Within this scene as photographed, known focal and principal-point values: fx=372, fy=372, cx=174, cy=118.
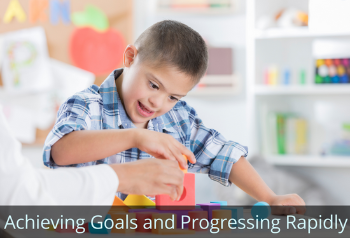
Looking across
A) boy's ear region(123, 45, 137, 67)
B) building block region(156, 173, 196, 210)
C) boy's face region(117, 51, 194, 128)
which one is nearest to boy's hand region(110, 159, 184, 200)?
building block region(156, 173, 196, 210)

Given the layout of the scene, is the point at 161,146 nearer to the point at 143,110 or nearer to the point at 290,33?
the point at 143,110

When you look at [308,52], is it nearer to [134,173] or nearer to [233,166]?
[233,166]

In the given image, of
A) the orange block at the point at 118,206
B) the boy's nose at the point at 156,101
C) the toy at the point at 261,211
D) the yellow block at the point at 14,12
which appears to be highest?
the yellow block at the point at 14,12

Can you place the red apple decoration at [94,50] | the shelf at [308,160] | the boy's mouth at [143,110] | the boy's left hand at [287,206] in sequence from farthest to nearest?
the red apple decoration at [94,50] < the shelf at [308,160] < the boy's mouth at [143,110] < the boy's left hand at [287,206]

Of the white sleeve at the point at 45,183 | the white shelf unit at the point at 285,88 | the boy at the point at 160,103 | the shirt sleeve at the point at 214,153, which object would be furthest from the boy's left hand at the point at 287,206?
the white shelf unit at the point at 285,88

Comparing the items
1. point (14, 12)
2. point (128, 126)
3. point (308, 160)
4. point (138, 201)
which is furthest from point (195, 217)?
point (14, 12)

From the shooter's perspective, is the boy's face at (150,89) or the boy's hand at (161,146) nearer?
the boy's hand at (161,146)

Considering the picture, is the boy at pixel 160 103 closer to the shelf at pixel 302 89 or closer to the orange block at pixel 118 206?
the orange block at pixel 118 206

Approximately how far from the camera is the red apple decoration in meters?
2.13

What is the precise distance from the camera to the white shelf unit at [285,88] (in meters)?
2.06

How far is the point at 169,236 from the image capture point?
0.45m

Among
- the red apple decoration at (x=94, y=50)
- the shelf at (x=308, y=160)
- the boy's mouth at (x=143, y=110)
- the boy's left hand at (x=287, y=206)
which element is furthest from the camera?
the red apple decoration at (x=94, y=50)

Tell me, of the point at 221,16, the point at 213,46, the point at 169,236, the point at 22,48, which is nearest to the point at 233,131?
the point at 213,46

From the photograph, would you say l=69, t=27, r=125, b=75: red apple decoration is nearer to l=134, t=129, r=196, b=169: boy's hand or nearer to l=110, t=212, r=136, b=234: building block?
l=134, t=129, r=196, b=169: boy's hand
